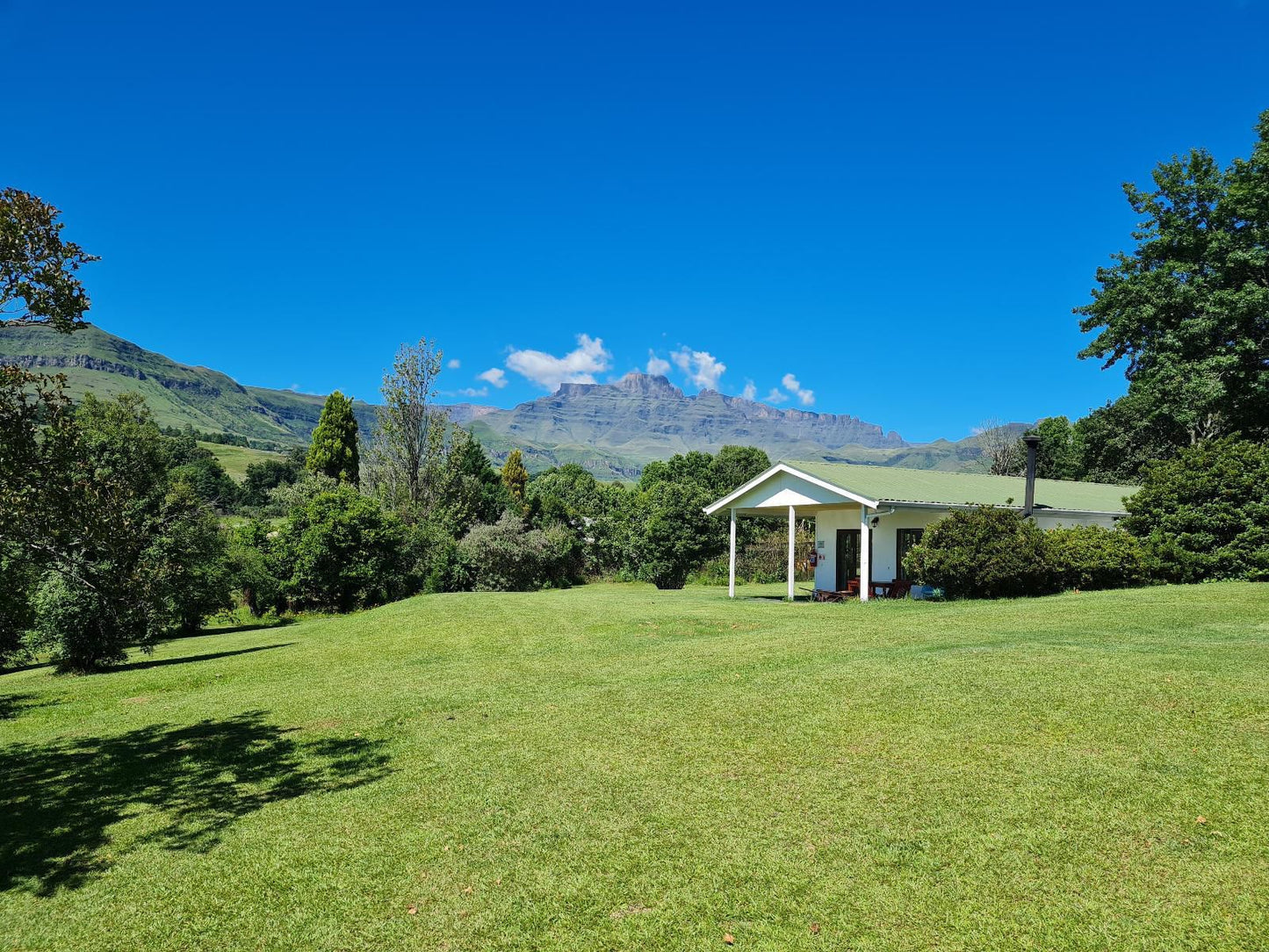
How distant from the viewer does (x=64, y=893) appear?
4.68 metres

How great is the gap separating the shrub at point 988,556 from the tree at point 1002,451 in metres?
30.2

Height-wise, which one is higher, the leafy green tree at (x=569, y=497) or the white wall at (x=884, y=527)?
the leafy green tree at (x=569, y=497)

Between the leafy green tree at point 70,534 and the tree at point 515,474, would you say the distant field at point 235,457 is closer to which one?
the tree at point 515,474

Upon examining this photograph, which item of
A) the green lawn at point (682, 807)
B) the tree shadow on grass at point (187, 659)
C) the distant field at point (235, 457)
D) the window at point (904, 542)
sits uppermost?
the distant field at point (235, 457)

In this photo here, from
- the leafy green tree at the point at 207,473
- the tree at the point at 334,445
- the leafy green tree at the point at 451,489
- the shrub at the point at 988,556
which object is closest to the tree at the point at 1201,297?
the shrub at the point at 988,556

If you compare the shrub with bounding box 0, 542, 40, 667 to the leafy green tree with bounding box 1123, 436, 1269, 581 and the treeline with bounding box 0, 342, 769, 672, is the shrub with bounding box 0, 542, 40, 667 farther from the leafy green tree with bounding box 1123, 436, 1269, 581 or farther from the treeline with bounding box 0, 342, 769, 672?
the leafy green tree with bounding box 1123, 436, 1269, 581

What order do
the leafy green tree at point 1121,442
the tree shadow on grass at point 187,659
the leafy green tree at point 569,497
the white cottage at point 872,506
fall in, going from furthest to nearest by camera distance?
the leafy green tree at point 569,497 → the leafy green tree at point 1121,442 → the white cottage at point 872,506 → the tree shadow on grass at point 187,659

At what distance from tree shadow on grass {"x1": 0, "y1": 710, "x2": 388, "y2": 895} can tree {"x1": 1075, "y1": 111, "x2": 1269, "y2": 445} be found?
1064 inches

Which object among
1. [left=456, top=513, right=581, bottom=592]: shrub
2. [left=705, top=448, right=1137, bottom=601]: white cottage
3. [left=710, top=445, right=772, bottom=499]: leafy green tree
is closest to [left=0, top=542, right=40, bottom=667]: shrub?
[left=705, top=448, right=1137, bottom=601]: white cottage

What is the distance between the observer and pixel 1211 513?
57.0ft

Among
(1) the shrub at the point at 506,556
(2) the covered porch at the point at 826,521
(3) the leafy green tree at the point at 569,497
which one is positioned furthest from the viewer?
(3) the leafy green tree at the point at 569,497

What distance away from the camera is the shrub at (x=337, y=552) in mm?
25562

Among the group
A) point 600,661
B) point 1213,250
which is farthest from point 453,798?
point 1213,250

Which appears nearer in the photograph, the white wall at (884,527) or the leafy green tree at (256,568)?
the white wall at (884,527)
